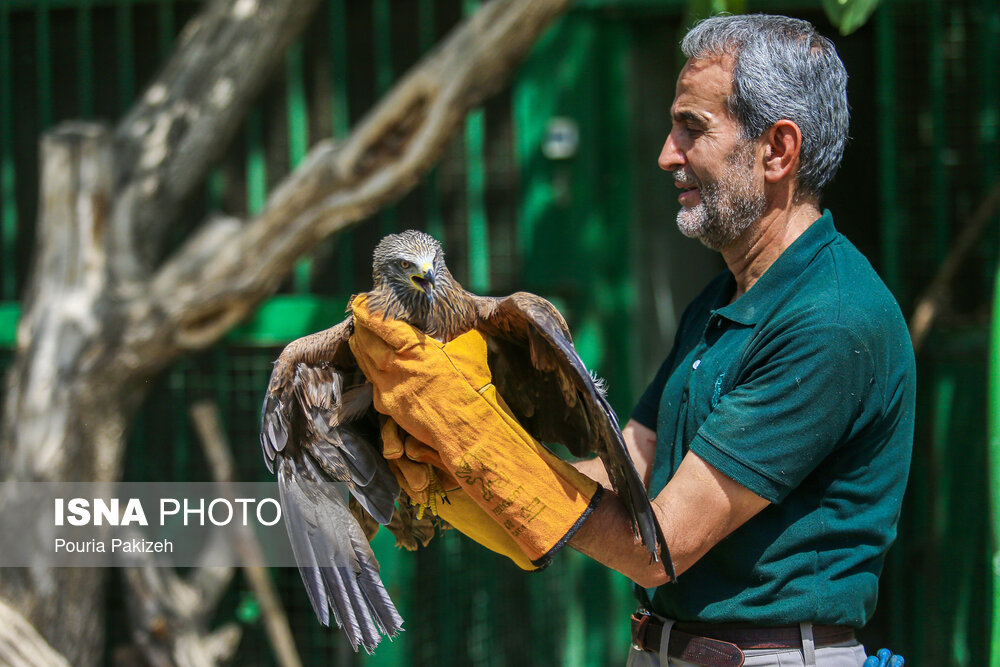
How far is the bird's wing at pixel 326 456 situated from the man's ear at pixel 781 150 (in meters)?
0.92

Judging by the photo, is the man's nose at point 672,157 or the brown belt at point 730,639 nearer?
the brown belt at point 730,639

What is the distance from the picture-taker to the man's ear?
1.87 m

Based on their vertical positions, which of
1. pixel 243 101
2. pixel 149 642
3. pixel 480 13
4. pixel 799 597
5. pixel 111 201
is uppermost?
pixel 480 13

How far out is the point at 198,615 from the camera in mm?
3979

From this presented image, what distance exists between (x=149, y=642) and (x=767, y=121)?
10.4 feet

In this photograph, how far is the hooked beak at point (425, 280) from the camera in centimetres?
209

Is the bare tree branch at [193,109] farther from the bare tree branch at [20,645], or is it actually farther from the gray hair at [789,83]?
the gray hair at [789,83]

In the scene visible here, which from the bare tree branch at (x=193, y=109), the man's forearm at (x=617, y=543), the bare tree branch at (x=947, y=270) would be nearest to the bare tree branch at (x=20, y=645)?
the bare tree branch at (x=193, y=109)

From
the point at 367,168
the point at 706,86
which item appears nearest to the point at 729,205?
the point at 706,86

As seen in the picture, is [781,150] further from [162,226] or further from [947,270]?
[162,226]

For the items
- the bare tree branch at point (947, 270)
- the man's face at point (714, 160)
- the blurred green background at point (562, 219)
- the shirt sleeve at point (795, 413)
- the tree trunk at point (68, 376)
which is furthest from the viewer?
the blurred green background at point (562, 219)

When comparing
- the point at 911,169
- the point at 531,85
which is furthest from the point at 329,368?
the point at 911,169

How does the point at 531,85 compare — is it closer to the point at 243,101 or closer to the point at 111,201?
the point at 243,101

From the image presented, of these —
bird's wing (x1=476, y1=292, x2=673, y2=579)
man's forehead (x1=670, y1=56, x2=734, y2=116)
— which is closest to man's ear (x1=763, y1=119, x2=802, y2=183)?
man's forehead (x1=670, y1=56, x2=734, y2=116)
